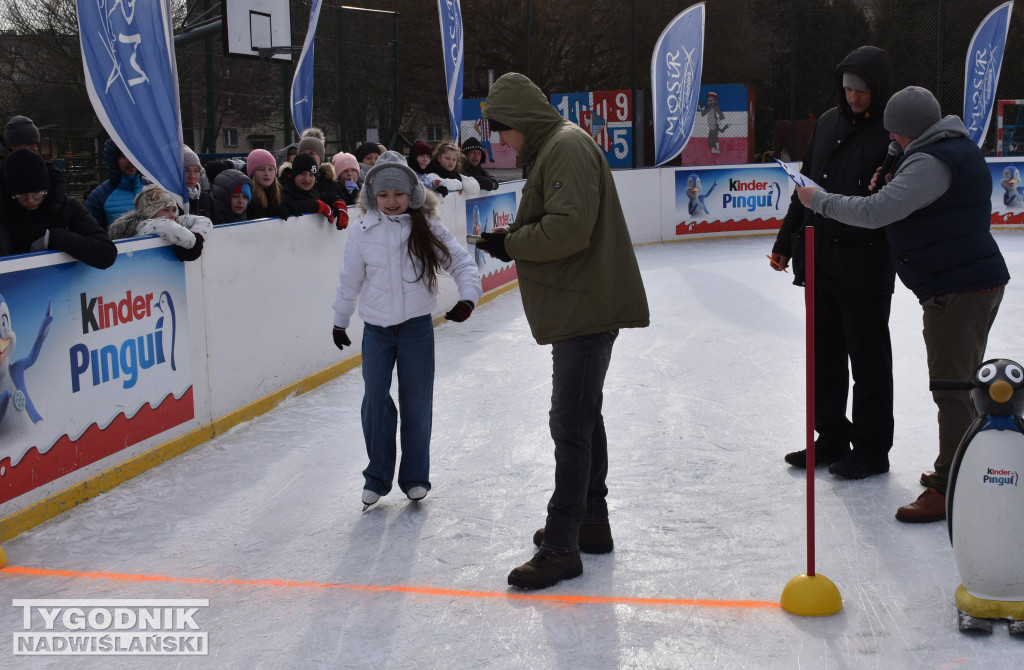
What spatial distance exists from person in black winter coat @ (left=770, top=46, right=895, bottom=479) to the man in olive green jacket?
4.50ft

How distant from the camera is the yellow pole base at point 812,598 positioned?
3.14 metres

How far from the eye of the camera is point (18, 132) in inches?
206

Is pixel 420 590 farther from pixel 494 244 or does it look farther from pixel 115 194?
pixel 115 194

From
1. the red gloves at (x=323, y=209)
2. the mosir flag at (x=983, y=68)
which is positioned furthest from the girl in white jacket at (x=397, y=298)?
the mosir flag at (x=983, y=68)

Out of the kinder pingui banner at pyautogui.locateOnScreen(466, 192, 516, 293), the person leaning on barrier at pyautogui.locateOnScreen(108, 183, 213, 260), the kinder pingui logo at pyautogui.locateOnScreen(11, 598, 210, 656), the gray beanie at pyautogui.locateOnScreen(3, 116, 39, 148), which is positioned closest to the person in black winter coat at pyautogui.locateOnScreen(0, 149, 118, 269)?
the person leaning on barrier at pyautogui.locateOnScreen(108, 183, 213, 260)

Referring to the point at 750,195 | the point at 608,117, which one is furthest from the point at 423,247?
the point at 608,117

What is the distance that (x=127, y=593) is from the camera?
3500mm

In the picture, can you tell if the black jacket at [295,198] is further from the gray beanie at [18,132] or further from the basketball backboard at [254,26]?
the basketball backboard at [254,26]

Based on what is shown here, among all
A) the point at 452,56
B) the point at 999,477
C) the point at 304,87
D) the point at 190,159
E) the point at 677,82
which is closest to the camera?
the point at 999,477

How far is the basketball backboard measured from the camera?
10.1 m

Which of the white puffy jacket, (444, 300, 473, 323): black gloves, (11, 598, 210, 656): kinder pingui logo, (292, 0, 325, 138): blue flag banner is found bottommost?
(11, 598, 210, 656): kinder pingui logo

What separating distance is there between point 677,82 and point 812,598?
1192 cm

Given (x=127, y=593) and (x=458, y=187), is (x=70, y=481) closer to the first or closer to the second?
(x=127, y=593)

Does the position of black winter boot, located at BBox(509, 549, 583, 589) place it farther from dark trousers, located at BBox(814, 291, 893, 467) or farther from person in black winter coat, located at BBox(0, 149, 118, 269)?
person in black winter coat, located at BBox(0, 149, 118, 269)
